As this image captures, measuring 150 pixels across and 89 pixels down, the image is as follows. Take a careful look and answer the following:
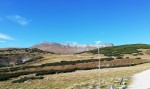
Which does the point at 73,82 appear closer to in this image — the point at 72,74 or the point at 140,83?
the point at 72,74

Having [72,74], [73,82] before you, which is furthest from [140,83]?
[72,74]

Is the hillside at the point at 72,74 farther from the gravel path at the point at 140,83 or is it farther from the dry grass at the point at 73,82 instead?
the gravel path at the point at 140,83

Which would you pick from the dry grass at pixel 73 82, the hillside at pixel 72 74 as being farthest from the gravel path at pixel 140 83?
the dry grass at pixel 73 82

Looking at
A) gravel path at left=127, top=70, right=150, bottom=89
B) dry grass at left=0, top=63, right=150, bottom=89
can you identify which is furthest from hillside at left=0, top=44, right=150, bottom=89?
gravel path at left=127, top=70, right=150, bottom=89

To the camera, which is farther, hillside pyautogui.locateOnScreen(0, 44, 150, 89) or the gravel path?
hillside pyautogui.locateOnScreen(0, 44, 150, 89)

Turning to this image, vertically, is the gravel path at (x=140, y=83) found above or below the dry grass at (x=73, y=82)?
above

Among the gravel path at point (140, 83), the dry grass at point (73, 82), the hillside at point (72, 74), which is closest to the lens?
the gravel path at point (140, 83)

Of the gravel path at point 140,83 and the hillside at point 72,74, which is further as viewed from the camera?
the hillside at point 72,74

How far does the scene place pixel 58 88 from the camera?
126ft

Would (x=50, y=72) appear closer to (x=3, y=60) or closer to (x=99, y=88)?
(x=99, y=88)

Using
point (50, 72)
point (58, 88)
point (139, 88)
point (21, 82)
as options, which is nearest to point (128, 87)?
point (139, 88)

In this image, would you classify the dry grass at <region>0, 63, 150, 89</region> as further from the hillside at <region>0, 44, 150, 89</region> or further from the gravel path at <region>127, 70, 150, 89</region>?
the gravel path at <region>127, 70, 150, 89</region>

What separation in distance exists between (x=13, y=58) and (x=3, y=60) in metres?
7.62

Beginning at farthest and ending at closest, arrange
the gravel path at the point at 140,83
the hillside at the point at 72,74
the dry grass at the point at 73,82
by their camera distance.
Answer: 1. the hillside at the point at 72,74
2. the dry grass at the point at 73,82
3. the gravel path at the point at 140,83
